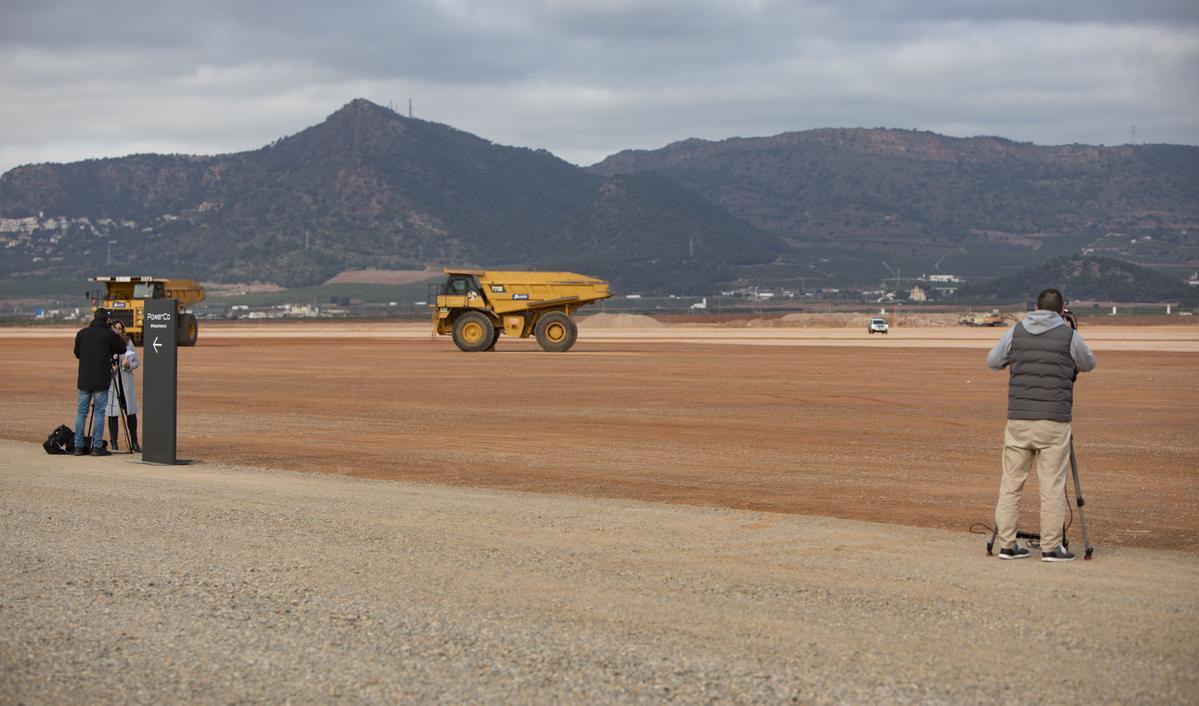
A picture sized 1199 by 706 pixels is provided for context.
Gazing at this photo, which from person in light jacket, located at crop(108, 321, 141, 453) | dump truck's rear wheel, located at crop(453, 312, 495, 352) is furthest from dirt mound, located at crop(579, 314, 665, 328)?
person in light jacket, located at crop(108, 321, 141, 453)

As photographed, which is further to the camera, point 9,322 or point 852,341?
point 9,322

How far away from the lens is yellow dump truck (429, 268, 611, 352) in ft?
175

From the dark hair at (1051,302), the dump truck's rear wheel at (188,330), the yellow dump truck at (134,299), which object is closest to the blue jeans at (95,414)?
the dark hair at (1051,302)

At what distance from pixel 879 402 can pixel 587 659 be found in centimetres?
2199

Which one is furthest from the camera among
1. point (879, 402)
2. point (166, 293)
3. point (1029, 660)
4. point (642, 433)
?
point (166, 293)

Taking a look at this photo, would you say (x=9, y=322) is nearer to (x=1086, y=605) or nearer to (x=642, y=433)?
(x=642, y=433)

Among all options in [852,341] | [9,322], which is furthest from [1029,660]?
[9,322]

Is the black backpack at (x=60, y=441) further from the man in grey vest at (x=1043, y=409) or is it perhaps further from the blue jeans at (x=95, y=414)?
the man in grey vest at (x=1043, y=409)

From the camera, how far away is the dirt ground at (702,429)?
15352mm

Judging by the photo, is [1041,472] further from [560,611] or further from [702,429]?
[702,429]

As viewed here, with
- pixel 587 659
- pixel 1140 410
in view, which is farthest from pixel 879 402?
pixel 587 659

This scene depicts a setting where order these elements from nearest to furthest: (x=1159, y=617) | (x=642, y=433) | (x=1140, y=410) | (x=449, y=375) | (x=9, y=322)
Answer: (x=1159, y=617) < (x=642, y=433) < (x=1140, y=410) < (x=449, y=375) < (x=9, y=322)

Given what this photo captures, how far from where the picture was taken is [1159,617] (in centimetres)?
881

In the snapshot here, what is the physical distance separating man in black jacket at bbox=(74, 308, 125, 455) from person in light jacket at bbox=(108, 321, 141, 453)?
0.17m
